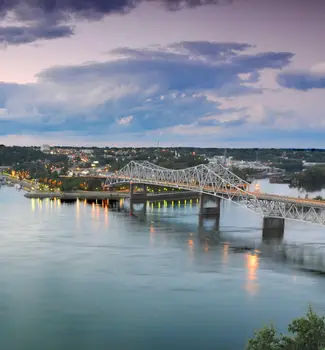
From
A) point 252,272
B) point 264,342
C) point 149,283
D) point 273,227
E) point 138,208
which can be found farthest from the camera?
point 138,208

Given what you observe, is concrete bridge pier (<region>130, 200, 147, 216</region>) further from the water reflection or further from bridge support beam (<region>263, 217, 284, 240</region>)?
the water reflection

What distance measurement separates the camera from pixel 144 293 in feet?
67.8

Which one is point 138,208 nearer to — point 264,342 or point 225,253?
point 225,253

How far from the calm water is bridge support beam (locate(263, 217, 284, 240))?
519 millimetres

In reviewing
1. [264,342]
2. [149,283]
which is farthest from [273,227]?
[264,342]

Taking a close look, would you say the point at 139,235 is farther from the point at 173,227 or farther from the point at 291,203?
the point at 291,203

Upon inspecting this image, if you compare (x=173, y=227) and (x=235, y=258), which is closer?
(x=235, y=258)

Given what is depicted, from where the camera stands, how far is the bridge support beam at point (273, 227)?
32.6 m

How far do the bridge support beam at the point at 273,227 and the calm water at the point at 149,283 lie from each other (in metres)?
0.52

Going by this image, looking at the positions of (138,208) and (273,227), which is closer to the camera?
(273,227)

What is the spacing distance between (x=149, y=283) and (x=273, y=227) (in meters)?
13.3

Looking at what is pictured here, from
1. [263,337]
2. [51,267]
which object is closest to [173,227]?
[51,267]

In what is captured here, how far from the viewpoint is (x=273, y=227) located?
109 ft

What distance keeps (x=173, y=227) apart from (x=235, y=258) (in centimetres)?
1019
